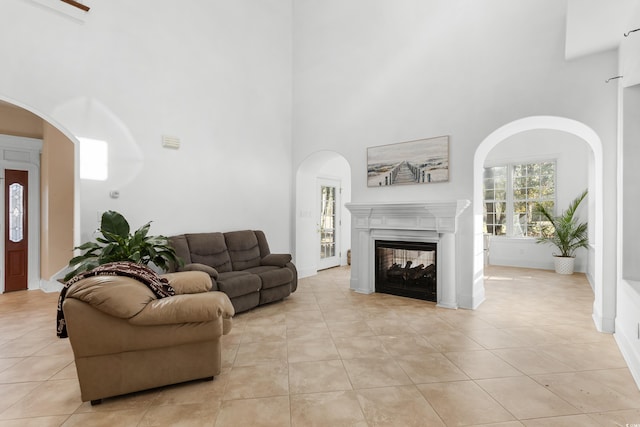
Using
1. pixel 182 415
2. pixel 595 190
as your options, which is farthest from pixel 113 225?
pixel 595 190

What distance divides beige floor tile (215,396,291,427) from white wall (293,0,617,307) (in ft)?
9.85

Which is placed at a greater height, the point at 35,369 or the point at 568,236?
the point at 568,236

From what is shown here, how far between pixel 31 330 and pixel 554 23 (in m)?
6.61

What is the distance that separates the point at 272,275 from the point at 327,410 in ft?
7.84

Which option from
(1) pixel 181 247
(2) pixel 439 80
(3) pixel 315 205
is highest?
(2) pixel 439 80

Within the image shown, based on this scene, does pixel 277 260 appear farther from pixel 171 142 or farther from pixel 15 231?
pixel 15 231

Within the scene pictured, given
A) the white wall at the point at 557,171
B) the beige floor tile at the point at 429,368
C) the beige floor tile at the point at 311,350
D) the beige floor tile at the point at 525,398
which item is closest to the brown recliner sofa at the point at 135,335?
the beige floor tile at the point at 311,350

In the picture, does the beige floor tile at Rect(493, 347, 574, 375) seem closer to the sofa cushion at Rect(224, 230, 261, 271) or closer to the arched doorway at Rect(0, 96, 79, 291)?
the sofa cushion at Rect(224, 230, 261, 271)

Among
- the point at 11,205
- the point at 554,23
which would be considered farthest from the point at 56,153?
the point at 554,23

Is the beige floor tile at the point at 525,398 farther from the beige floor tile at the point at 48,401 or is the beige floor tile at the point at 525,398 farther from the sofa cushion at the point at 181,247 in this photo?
the sofa cushion at the point at 181,247

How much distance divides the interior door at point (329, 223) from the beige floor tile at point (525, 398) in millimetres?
4636

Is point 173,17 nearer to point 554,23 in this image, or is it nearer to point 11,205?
point 11,205

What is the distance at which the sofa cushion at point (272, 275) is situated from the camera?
415 cm

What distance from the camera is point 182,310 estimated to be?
2.13 meters
